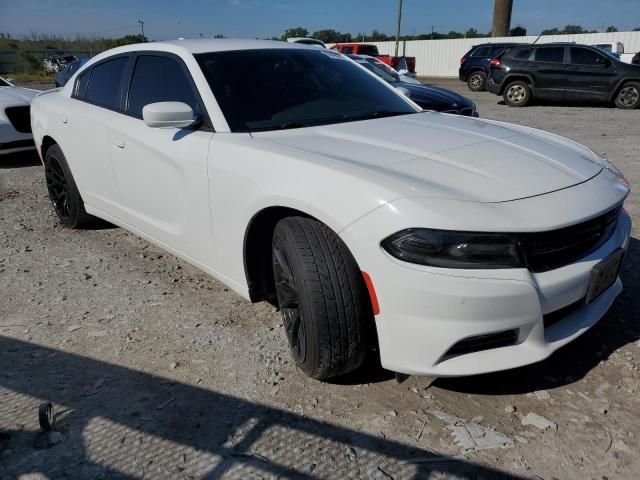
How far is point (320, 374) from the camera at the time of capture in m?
2.41

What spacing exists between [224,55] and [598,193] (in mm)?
2193

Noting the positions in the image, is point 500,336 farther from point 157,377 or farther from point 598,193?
point 157,377

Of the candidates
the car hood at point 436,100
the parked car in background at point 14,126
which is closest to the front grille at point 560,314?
the car hood at point 436,100

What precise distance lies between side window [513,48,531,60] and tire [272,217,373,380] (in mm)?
13404

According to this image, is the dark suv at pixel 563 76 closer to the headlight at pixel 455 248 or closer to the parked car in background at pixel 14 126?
Result: the parked car in background at pixel 14 126

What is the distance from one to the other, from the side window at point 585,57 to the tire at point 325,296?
1343 centimetres

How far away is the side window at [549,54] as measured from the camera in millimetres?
13586

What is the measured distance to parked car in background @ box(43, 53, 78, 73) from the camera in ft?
89.6

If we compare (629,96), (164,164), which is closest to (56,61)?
(629,96)

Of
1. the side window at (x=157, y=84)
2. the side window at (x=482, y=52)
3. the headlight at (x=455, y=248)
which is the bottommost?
the headlight at (x=455, y=248)

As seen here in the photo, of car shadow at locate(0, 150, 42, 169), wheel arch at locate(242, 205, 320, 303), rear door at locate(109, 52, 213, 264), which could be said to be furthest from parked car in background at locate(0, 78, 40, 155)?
wheel arch at locate(242, 205, 320, 303)

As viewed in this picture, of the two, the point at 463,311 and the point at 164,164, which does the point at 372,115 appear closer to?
the point at 164,164

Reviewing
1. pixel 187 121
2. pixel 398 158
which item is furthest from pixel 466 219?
pixel 187 121

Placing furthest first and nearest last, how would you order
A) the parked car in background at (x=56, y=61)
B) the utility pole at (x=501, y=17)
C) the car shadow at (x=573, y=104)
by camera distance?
the utility pole at (x=501, y=17) → the parked car in background at (x=56, y=61) → the car shadow at (x=573, y=104)
